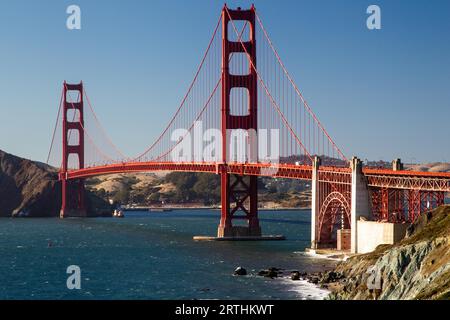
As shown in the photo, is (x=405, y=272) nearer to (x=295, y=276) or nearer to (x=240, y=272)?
(x=295, y=276)

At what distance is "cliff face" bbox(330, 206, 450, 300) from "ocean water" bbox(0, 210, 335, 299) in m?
3.06

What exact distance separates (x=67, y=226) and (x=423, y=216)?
10200cm

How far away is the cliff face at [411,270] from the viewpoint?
145 feet

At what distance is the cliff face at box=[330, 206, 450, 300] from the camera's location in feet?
145

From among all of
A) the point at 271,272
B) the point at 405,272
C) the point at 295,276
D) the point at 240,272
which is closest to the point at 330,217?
the point at 240,272

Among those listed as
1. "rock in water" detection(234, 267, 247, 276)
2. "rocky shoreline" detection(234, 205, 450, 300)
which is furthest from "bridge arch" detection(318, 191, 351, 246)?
"rocky shoreline" detection(234, 205, 450, 300)

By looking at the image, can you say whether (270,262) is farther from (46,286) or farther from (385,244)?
(46,286)

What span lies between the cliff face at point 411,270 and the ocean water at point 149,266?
3.06 metres

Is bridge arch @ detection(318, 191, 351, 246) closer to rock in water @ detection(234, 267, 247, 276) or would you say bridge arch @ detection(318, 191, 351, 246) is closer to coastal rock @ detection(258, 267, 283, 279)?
coastal rock @ detection(258, 267, 283, 279)

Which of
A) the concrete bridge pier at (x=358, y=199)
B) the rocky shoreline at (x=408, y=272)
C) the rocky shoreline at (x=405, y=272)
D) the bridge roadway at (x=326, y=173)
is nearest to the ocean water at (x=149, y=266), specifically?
the rocky shoreline at (x=405, y=272)

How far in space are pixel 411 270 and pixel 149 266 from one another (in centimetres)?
3406

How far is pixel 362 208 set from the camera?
7762 centimetres
